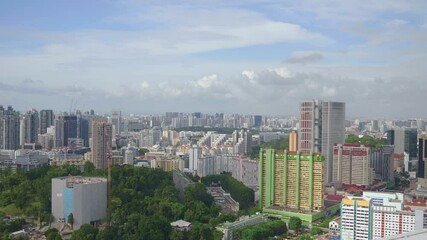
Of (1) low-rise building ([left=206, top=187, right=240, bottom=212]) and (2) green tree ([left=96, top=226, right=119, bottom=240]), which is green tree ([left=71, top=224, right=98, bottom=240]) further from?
(1) low-rise building ([left=206, top=187, right=240, bottom=212])

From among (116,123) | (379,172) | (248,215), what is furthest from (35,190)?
(116,123)

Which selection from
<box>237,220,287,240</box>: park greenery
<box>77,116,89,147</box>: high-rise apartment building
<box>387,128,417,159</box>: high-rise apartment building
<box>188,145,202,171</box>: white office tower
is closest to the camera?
<box>237,220,287,240</box>: park greenery

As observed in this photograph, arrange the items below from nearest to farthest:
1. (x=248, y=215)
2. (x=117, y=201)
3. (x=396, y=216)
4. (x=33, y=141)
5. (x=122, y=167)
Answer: (x=396, y=216), (x=117, y=201), (x=248, y=215), (x=122, y=167), (x=33, y=141)

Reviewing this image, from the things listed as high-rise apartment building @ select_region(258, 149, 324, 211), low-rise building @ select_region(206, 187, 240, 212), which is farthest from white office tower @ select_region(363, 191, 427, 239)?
low-rise building @ select_region(206, 187, 240, 212)

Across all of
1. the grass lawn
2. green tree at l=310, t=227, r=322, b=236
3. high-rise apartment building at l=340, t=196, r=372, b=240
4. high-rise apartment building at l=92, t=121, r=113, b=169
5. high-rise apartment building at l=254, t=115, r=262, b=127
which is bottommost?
green tree at l=310, t=227, r=322, b=236

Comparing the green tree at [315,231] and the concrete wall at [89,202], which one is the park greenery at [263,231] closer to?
the green tree at [315,231]

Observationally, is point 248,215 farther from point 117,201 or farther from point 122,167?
point 122,167
